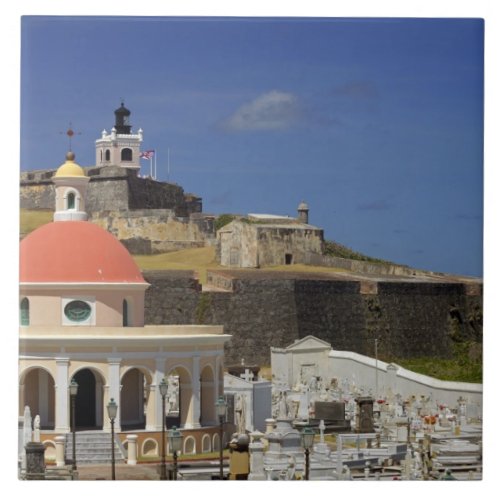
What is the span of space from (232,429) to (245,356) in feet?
30.4

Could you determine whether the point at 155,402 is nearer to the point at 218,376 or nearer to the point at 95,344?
the point at 95,344

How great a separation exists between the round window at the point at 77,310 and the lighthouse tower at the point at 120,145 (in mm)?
2859

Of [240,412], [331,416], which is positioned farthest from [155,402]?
[331,416]

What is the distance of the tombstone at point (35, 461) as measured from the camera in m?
24.8

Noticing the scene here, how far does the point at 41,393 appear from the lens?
27391 millimetres

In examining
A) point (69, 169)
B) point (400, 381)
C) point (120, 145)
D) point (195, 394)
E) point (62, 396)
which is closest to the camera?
point (62, 396)

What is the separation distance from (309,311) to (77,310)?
13819mm

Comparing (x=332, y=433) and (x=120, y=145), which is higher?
(x=120, y=145)

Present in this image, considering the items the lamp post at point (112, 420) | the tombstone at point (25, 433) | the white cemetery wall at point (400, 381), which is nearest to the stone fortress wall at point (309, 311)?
the white cemetery wall at point (400, 381)

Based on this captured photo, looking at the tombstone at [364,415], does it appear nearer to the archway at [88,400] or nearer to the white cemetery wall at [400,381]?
the white cemetery wall at [400,381]

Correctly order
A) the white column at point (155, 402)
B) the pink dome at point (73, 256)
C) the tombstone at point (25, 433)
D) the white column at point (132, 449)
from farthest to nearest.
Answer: the pink dome at point (73, 256) < the white column at point (155, 402) < the white column at point (132, 449) < the tombstone at point (25, 433)

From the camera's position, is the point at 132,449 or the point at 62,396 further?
the point at 62,396

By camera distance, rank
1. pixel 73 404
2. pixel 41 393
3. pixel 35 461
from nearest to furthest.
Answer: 1. pixel 35 461
2. pixel 73 404
3. pixel 41 393

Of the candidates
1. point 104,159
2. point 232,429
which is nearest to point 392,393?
point 232,429
